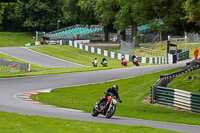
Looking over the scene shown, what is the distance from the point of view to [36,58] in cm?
5822

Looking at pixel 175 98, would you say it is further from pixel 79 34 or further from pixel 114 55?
pixel 79 34

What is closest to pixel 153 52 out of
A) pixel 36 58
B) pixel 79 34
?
pixel 36 58

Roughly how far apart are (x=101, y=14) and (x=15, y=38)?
73.3 ft

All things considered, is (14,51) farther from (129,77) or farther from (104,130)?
(104,130)

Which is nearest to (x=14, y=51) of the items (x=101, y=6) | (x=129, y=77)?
(x=101, y=6)

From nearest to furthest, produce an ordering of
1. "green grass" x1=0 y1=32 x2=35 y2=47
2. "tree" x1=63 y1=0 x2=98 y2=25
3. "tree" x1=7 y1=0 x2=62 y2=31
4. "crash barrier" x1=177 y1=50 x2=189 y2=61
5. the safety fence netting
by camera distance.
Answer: "crash barrier" x1=177 y1=50 x2=189 y2=61 < the safety fence netting < "tree" x1=63 y1=0 x2=98 y2=25 < "green grass" x1=0 y1=32 x2=35 y2=47 < "tree" x1=7 y1=0 x2=62 y2=31

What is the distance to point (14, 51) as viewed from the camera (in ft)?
209

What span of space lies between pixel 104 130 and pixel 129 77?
813 inches

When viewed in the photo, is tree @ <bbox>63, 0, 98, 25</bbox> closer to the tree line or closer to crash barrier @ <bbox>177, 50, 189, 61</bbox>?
the tree line

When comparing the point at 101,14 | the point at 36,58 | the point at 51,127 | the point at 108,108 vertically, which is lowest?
the point at 36,58

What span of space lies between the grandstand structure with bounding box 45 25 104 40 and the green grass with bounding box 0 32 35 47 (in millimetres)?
6235

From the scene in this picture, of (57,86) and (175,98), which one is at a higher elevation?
(175,98)

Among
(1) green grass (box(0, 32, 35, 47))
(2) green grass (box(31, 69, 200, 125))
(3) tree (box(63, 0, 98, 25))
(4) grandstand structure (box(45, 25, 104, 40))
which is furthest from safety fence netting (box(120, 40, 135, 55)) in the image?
(1) green grass (box(0, 32, 35, 47))

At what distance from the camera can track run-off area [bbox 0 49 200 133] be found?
16094mm
